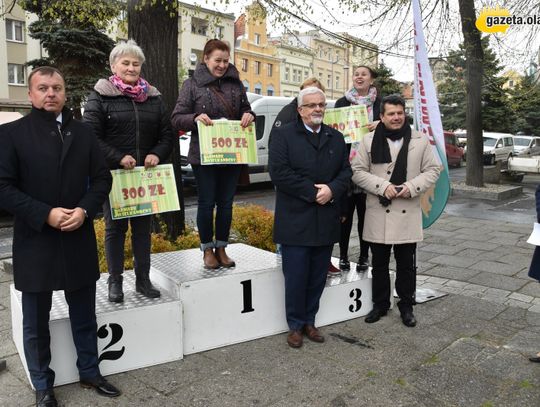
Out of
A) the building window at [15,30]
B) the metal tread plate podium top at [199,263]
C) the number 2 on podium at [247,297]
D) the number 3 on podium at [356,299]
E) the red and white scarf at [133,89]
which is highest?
the building window at [15,30]

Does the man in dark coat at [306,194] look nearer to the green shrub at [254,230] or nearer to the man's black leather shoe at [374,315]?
the man's black leather shoe at [374,315]

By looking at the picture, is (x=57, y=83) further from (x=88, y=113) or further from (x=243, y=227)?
(x=243, y=227)

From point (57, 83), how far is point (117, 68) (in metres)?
0.70

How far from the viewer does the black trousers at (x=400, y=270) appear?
4.55 meters

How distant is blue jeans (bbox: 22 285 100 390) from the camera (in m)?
3.14

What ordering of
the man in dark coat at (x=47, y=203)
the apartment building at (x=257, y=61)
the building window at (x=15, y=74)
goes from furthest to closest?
1. the apartment building at (x=257, y=61)
2. the building window at (x=15, y=74)
3. the man in dark coat at (x=47, y=203)

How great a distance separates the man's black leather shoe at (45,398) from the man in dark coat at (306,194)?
1.73 meters

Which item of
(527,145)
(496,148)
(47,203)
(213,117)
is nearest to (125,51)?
(213,117)

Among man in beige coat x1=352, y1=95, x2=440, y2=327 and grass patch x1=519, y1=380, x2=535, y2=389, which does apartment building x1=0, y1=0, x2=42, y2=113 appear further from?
grass patch x1=519, y1=380, x2=535, y2=389

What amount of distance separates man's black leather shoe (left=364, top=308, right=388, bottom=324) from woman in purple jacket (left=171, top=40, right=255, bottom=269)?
1.29m

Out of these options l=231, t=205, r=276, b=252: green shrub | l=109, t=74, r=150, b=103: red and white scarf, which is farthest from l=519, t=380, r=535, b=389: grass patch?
l=109, t=74, r=150, b=103: red and white scarf

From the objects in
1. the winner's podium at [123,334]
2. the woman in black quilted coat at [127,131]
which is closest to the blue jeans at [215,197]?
the woman in black quilted coat at [127,131]

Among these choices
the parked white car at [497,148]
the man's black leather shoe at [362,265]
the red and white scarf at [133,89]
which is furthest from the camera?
the parked white car at [497,148]

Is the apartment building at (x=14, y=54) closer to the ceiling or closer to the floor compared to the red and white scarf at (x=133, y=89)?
closer to the ceiling
